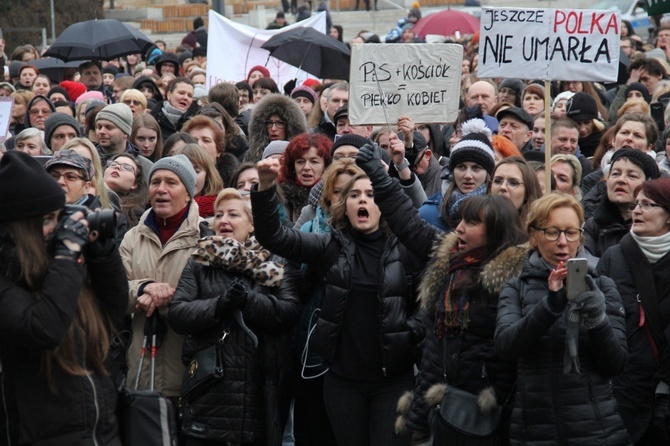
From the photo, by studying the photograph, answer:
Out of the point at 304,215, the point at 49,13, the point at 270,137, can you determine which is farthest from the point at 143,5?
the point at 304,215

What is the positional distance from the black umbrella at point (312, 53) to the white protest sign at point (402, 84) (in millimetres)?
6364

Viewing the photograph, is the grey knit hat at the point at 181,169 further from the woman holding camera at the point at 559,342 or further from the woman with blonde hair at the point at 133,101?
the woman with blonde hair at the point at 133,101

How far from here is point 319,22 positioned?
49.8ft

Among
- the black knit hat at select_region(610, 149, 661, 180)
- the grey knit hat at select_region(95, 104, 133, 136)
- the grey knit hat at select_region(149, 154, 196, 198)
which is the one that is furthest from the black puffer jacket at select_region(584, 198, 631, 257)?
the grey knit hat at select_region(95, 104, 133, 136)

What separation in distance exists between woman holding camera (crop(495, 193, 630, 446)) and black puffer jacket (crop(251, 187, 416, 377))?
0.96 meters

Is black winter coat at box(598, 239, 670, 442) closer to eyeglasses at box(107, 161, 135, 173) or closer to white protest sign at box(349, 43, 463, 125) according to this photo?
white protest sign at box(349, 43, 463, 125)

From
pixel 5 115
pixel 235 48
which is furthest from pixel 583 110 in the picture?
pixel 235 48

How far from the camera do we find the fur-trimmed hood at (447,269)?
5.52 metres

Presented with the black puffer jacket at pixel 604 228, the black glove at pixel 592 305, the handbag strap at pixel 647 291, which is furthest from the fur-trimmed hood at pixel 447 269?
the black puffer jacket at pixel 604 228

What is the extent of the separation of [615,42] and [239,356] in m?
3.51

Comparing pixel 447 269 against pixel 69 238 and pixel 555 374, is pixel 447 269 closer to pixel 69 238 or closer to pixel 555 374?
pixel 555 374

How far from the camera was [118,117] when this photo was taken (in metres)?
9.24

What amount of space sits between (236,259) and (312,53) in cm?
789

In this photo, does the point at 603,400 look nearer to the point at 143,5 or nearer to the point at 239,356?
the point at 239,356
